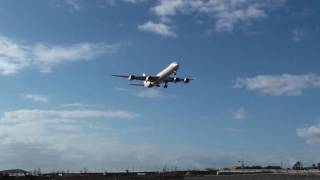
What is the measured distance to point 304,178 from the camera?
110438 millimetres

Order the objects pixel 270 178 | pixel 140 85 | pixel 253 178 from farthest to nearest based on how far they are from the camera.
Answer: pixel 140 85 < pixel 253 178 < pixel 270 178

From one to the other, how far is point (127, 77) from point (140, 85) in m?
5.14

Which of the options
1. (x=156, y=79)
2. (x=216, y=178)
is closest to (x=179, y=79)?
(x=156, y=79)

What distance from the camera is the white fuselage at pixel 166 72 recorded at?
14212 centimetres

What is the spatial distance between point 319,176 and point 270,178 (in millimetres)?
14020

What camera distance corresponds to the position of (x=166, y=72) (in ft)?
473

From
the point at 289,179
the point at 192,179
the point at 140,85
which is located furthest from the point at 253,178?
the point at 140,85

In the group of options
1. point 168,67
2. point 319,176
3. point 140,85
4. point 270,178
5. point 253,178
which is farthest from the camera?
point 140,85

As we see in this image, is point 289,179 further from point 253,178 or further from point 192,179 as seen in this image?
point 192,179

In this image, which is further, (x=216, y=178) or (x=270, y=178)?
(x=216, y=178)

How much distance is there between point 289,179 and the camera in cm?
11450

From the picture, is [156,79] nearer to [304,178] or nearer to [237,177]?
[237,177]

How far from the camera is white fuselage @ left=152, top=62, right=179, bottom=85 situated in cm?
14212

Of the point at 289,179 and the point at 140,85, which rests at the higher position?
the point at 140,85
